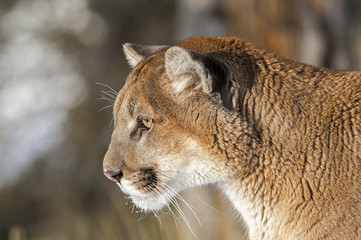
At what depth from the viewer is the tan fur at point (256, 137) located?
149 inches

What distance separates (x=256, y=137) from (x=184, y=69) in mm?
659

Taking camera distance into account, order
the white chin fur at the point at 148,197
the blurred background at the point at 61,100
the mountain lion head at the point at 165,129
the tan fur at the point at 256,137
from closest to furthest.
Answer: the tan fur at the point at 256,137 < the mountain lion head at the point at 165,129 < the white chin fur at the point at 148,197 < the blurred background at the point at 61,100

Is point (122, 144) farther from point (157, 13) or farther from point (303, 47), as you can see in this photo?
point (157, 13)

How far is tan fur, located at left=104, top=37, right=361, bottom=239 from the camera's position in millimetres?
3783

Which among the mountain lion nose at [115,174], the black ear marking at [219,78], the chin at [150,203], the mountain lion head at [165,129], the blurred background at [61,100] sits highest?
the black ear marking at [219,78]

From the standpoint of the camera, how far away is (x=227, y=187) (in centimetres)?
418

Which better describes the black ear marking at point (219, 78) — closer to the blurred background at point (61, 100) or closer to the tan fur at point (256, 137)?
the tan fur at point (256, 137)

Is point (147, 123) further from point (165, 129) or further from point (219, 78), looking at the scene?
point (219, 78)

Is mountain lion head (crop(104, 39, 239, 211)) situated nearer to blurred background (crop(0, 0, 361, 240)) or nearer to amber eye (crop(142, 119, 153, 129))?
amber eye (crop(142, 119, 153, 129))

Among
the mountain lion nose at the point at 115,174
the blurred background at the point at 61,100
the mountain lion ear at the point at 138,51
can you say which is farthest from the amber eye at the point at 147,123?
the blurred background at the point at 61,100

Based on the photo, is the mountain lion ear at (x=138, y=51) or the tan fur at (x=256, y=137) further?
the mountain lion ear at (x=138, y=51)

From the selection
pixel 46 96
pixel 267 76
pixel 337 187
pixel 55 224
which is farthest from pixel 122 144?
pixel 46 96

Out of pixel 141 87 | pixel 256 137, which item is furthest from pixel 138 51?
pixel 256 137

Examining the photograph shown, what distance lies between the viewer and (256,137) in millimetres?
3959
